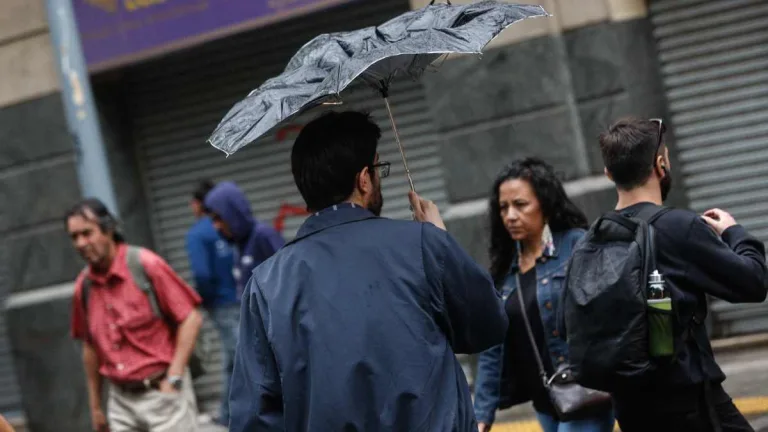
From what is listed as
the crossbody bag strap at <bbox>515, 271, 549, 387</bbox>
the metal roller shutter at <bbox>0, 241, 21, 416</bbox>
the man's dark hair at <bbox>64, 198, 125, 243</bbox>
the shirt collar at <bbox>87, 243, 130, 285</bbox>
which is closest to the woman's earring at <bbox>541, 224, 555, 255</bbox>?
the crossbody bag strap at <bbox>515, 271, 549, 387</bbox>

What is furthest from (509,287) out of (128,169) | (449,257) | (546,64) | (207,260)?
(128,169)

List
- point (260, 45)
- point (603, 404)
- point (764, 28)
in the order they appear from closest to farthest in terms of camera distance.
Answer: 1. point (603, 404)
2. point (764, 28)
3. point (260, 45)

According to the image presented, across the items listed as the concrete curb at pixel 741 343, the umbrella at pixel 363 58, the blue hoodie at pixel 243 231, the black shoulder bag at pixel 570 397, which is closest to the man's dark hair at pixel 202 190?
the blue hoodie at pixel 243 231

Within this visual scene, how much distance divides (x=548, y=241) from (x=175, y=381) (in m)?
2.13

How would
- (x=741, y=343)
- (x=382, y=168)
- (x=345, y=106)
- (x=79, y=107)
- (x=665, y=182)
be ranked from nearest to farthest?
(x=382, y=168) → (x=665, y=182) → (x=79, y=107) → (x=741, y=343) → (x=345, y=106)

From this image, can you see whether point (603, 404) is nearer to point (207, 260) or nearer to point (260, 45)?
point (207, 260)

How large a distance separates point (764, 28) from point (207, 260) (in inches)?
164

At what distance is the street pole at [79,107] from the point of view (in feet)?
24.2

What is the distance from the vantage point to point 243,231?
797cm

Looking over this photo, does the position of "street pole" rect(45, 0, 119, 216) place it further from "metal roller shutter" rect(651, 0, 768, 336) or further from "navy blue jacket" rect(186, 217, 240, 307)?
"metal roller shutter" rect(651, 0, 768, 336)

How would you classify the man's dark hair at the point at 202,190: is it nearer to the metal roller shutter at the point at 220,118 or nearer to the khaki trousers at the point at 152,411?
the metal roller shutter at the point at 220,118

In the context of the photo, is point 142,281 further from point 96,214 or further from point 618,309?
point 618,309

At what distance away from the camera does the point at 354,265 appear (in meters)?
3.21

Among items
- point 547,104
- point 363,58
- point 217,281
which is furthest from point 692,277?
point 217,281
